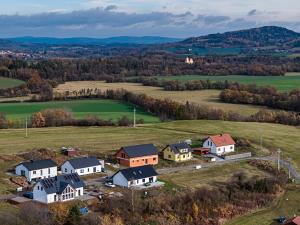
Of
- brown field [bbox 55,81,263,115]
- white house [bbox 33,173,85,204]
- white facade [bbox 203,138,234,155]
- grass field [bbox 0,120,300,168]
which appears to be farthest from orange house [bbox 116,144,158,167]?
brown field [bbox 55,81,263,115]

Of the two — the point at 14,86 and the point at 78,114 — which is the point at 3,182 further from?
the point at 14,86

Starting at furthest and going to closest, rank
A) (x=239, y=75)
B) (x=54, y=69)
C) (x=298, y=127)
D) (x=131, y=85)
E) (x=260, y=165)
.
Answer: (x=239, y=75)
(x=54, y=69)
(x=131, y=85)
(x=298, y=127)
(x=260, y=165)

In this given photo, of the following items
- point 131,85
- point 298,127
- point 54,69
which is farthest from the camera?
point 54,69

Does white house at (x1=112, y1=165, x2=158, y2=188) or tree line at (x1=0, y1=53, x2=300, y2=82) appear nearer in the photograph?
white house at (x1=112, y1=165, x2=158, y2=188)

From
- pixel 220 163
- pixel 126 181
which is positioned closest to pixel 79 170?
pixel 126 181

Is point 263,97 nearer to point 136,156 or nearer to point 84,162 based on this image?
point 136,156

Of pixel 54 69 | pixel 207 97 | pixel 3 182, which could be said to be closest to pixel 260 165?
pixel 3 182

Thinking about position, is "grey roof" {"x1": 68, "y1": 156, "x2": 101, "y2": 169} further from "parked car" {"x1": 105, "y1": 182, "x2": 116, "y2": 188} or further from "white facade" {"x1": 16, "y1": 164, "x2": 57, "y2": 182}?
"parked car" {"x1": 105, "y1": 182, "x2": 116, "y2": 188}
